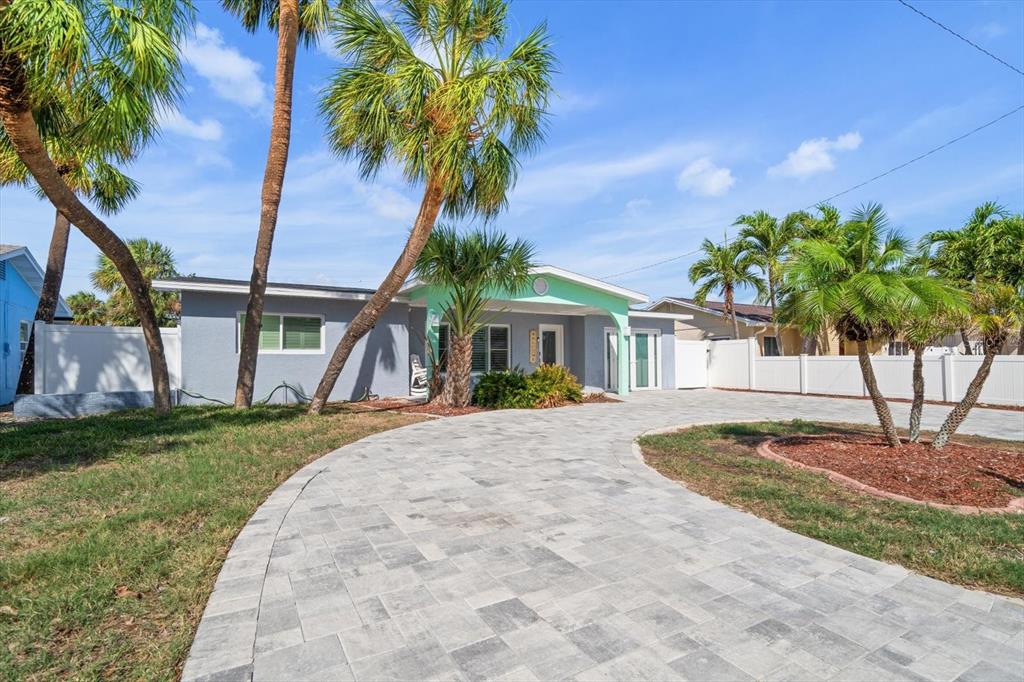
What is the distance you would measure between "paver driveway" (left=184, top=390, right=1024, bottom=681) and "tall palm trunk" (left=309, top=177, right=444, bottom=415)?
18.7 feet

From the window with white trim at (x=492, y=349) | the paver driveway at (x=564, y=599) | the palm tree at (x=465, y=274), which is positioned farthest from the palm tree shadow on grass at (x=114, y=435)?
the window with white trim at (x=492, y=349)

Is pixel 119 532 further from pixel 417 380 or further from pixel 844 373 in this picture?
pixel 844 373

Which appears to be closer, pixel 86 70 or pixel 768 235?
pixel 86 70

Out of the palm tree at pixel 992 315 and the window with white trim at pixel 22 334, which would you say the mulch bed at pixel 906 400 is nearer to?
the palm tree at pixel 992 315

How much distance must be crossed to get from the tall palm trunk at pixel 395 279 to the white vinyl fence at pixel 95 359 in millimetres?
3830

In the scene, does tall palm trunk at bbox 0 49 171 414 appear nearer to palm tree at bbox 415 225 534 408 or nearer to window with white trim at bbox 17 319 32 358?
palm tree at bbox 415 225 534 408

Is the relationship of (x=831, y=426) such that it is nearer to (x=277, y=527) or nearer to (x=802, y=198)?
(x=277, y=527)

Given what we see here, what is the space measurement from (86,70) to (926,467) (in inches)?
435

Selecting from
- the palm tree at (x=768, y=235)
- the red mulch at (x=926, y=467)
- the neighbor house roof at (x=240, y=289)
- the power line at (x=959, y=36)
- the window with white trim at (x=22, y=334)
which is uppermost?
the power line at (x=959, y=36)

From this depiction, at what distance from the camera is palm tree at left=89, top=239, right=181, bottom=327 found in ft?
68.7

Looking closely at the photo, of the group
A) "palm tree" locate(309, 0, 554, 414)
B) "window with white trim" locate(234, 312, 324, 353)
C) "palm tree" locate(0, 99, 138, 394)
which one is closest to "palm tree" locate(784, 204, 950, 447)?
"palm tree" locate(309, 0, 554, 414)

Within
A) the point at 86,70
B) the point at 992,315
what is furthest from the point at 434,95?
the point at 992,315

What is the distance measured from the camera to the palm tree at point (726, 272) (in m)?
20.5

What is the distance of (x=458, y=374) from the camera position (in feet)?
39.1
